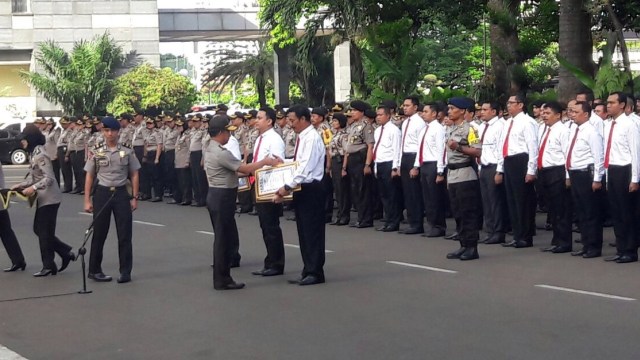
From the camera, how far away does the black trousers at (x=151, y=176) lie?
89.6 feet

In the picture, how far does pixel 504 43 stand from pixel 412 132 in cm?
830

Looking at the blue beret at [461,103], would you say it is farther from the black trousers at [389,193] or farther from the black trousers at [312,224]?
the black trousers at [389,193]

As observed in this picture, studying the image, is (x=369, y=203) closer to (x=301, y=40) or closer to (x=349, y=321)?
(x=349, y=321)

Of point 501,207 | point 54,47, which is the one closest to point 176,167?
point 501,207

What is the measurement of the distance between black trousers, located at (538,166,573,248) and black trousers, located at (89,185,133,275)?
18.3 feet

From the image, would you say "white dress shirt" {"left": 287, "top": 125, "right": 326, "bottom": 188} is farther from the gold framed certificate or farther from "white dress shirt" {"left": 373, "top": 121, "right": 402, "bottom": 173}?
"white dress shirt" {"left": 373, "top": 121, "right": 402, "bottom": 173}

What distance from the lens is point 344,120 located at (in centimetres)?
2061

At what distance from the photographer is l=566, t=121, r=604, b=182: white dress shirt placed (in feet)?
48.5

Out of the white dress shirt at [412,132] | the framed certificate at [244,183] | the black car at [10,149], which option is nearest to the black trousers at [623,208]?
the framed certificate at [244,183]

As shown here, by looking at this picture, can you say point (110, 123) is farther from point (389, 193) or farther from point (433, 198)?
point (389, 193)

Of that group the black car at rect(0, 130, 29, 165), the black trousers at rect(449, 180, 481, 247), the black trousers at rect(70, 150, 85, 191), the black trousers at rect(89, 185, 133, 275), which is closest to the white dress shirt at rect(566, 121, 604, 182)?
the black trousers at rect(449, 180, 481, 247)

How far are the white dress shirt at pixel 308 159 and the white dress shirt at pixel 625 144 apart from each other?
371 centimetres

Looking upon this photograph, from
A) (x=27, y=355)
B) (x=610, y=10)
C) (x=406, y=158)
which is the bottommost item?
(x=27, y=355)

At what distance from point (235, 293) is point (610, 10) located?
12.7 metres
